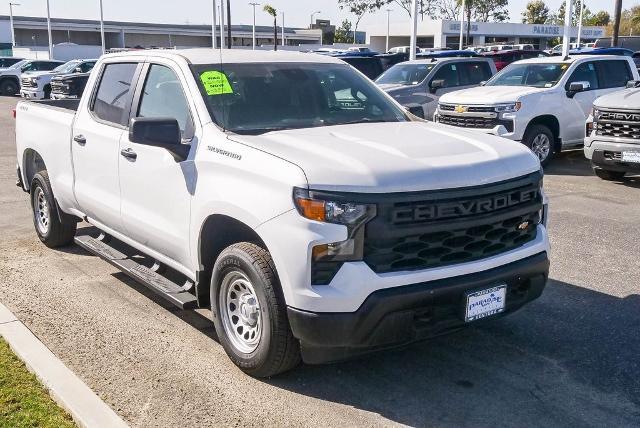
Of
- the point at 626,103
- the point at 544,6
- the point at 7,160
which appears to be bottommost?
the point at 7,160

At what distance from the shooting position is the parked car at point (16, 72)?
33875 millimetres

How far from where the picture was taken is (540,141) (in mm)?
12102

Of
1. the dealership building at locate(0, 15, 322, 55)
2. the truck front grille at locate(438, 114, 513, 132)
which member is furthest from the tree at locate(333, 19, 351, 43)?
the truck front grille at locate(438, 114, 513, 132)

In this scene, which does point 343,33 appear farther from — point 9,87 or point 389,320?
point 389,320

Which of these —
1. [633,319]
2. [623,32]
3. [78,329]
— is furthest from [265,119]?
[623,32]

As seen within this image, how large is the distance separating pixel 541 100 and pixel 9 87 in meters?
30.3

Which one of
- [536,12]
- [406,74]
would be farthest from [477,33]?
[406,74]

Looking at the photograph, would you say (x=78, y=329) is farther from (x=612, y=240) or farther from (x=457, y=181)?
(x=612, y=240)

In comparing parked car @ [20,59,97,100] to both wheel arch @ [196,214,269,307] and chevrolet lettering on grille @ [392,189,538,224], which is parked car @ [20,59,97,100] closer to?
wheel arch @ [196,214,269,307]

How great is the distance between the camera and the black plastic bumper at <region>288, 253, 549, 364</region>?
364 centimetres

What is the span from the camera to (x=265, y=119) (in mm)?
4781

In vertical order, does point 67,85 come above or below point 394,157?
below

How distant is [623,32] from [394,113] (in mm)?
→ 82849

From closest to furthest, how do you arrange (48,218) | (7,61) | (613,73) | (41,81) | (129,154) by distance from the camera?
(129,154) < (48,218) < (613,73) < (41,81) < (7,61)
